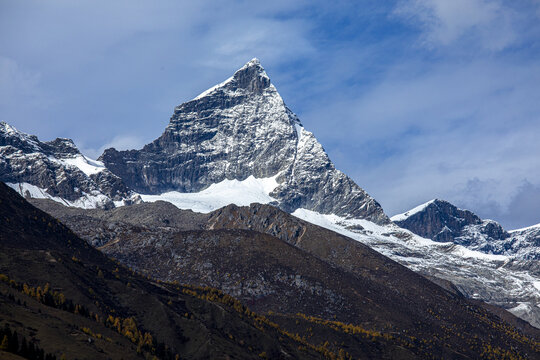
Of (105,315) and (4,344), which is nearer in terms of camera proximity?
(4,344)

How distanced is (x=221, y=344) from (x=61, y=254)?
49573 mm

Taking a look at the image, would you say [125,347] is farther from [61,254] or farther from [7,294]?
[61,254]

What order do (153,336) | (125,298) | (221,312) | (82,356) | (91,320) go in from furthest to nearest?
(221,312) < (125,298) < (153,336) < (91,320) < (82,356)

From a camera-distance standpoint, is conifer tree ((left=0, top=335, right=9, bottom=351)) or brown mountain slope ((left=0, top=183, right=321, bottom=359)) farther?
brown mountain slope ((left=0, top=183, right=321, bottom=359))

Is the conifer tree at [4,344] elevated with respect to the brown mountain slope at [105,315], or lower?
lower

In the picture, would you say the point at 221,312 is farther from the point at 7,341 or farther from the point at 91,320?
the point at 7,341

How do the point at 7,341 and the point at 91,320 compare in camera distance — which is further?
the point at 91,320

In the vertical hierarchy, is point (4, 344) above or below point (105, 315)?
below

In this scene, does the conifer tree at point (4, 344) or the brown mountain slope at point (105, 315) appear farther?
the brown mountain slope at point (105, 315)

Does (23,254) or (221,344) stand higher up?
(23,254)

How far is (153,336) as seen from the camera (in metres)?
168

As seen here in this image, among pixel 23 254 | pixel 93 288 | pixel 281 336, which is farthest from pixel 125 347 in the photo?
pixel 281 336

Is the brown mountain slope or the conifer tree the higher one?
the brown mountain slope

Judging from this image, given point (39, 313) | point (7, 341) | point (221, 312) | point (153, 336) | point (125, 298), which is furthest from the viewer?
point (221, 312)
